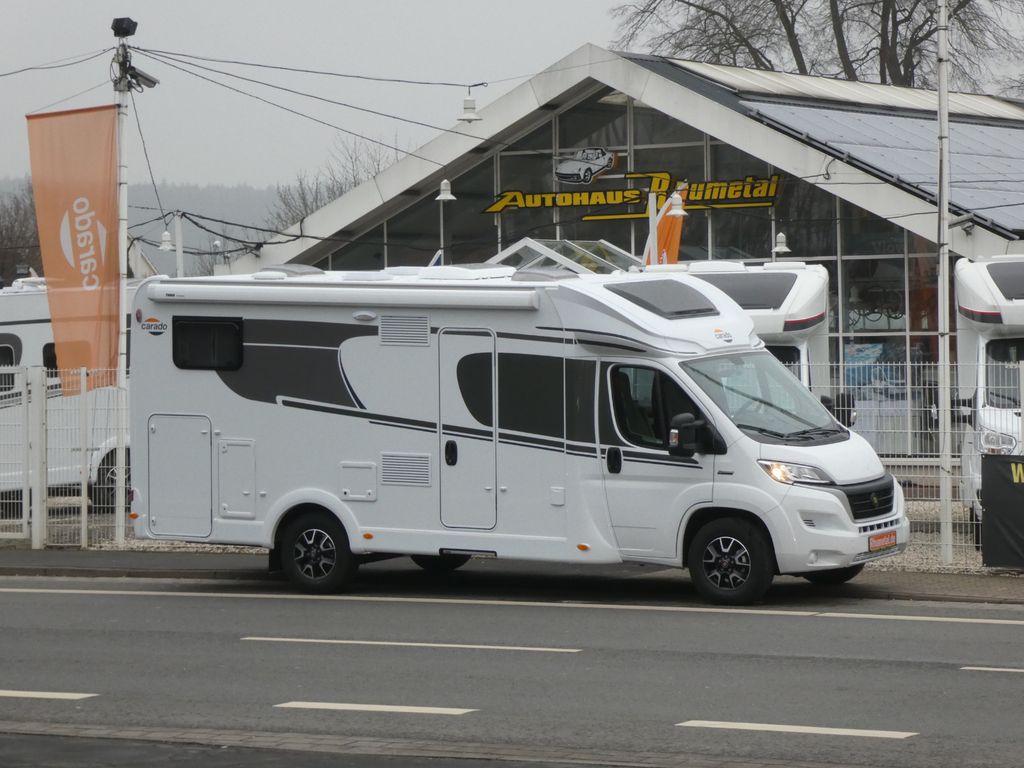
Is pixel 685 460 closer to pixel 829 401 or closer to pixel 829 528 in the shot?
pixel 829 528

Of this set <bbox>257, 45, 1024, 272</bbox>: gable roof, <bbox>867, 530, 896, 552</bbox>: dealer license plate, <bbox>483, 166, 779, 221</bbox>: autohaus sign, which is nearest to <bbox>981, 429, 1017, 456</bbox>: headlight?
<bbox>867, 530, 896, 552</bbox>: dealer license plate

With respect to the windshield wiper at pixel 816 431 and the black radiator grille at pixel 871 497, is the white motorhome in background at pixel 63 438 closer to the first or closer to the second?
the windshield wiper at pixel 816 431

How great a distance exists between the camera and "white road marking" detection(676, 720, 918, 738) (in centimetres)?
823

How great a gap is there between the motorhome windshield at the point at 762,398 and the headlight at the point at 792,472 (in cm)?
26

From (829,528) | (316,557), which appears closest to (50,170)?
(316,557)

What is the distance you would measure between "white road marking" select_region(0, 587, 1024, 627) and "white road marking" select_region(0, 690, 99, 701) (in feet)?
14.7

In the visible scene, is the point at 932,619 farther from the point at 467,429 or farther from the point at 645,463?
the point at 467,429

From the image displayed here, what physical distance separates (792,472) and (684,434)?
0.89 meters

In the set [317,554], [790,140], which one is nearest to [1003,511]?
[317,554]

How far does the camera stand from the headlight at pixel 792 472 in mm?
12977

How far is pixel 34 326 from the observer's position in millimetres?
23922

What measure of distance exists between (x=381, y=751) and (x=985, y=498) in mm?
8687

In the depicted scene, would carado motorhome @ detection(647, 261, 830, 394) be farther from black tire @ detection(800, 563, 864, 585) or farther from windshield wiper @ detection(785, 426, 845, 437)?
windshield wiper @ detection(785, 426, 845, 437)

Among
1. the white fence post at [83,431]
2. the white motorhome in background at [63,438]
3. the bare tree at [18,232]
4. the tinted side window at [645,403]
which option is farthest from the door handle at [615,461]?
the bare tree at [18,232]
